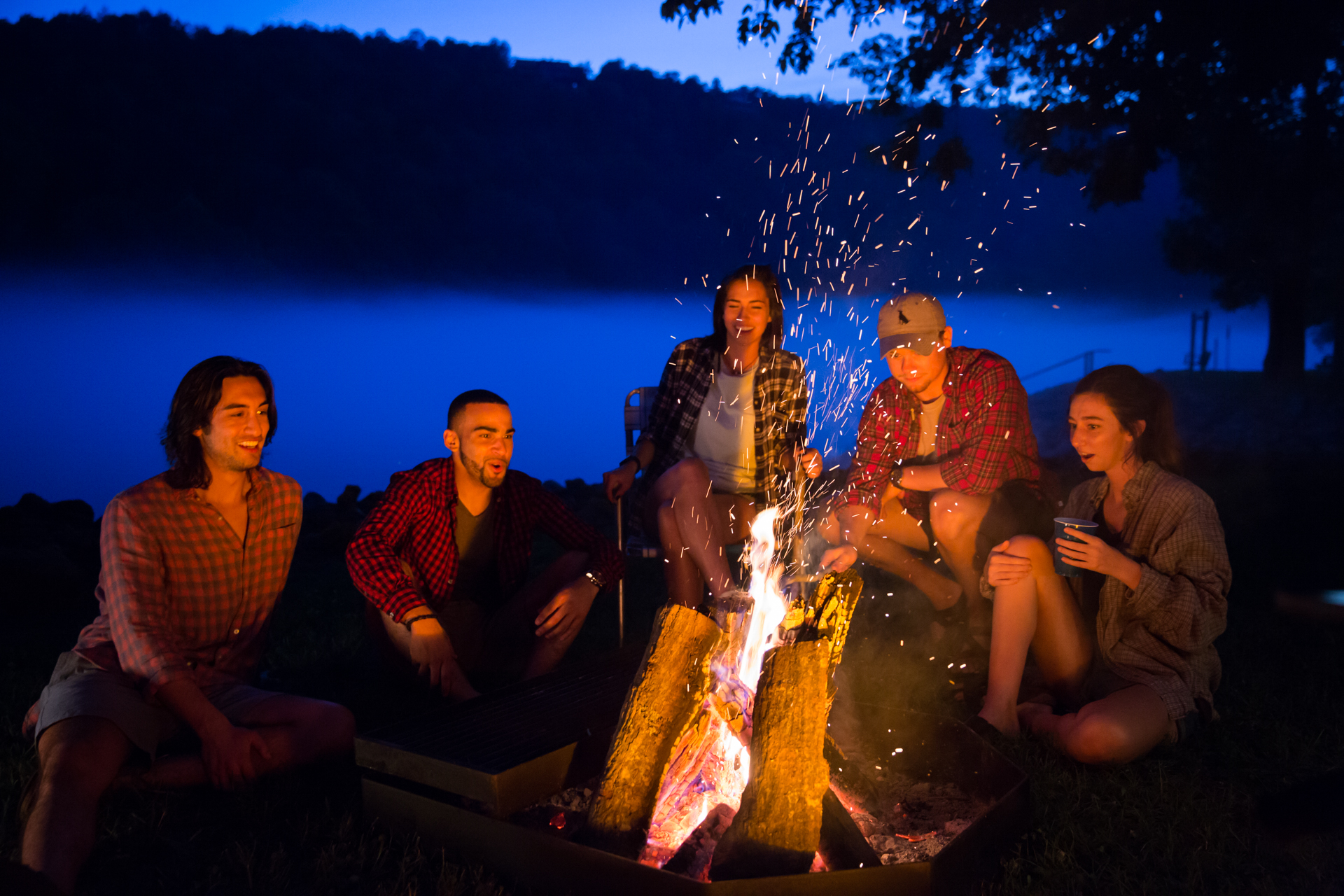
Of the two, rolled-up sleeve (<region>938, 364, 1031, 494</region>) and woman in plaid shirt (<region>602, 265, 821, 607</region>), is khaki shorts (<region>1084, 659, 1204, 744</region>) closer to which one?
rolled-up sleeve (<region>938, 364, 1031, 494</region>)

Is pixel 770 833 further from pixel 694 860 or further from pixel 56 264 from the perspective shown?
pixel 56 264

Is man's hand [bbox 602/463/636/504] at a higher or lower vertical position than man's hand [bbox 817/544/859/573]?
higher

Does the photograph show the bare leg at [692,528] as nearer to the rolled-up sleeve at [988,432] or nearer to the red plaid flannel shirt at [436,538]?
the red plaid flannel shirt at [436,538]

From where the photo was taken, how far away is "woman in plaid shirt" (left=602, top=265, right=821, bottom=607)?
3.31 metres

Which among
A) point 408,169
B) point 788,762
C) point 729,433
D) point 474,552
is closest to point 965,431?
point 729,433

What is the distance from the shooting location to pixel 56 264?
16.7 m

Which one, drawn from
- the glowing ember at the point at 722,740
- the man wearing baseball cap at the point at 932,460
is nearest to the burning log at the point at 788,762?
the glowing ember at the point at 722,740

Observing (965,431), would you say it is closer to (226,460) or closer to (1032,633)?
(1032,633)

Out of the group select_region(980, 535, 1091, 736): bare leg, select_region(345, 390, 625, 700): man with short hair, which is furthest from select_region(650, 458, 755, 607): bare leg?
select_region(980, 535, 1091, 736): bare leg

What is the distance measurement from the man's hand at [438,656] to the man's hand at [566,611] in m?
0.31

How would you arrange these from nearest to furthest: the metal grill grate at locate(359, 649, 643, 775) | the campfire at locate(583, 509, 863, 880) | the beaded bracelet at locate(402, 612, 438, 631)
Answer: the campfire at locate(583, 509, 863, 880)
the metal grill grate at locate(359, 649, 643, 775)
the beaded bracelet at locate(402, 612, 438, 631)

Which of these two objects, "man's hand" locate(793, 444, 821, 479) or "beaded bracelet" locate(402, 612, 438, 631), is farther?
"man's hand" locate(793, 444, 821, 479)

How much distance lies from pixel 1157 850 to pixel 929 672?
4.08ft

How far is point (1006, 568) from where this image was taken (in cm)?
259
